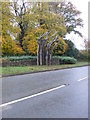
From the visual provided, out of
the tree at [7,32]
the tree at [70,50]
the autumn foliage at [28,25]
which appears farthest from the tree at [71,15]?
the tree at [7,32]

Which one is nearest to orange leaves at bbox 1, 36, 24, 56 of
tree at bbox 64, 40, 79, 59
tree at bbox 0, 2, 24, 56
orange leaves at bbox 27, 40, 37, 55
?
tree at bbox 0, 2, 24, 56

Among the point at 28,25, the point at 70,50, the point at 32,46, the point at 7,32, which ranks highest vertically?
the point at 28,25

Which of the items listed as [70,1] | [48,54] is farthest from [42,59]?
[70,1]

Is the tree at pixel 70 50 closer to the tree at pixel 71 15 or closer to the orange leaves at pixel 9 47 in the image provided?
the tree at pixel 71 15

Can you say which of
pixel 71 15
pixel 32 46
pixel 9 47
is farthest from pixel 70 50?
pixel 9 47

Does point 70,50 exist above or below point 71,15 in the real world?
below

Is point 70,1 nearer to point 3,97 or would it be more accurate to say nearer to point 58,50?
point 58,50

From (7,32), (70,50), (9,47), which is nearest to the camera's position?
(7,32)

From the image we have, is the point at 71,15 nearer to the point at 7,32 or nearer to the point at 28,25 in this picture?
the point at 28,25

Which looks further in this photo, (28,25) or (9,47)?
(28,25)

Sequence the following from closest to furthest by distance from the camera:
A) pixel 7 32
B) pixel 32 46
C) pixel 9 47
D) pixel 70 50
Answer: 1. pixel 7 32
2. pixel 9 47
3. pixel 32 46
4. pixel 70 50

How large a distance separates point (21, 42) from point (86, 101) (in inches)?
997

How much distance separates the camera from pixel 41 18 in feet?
87.4

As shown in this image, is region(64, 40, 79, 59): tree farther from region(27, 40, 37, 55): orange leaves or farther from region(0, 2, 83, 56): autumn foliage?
region(27, 40, 37, 55): orange leaves
